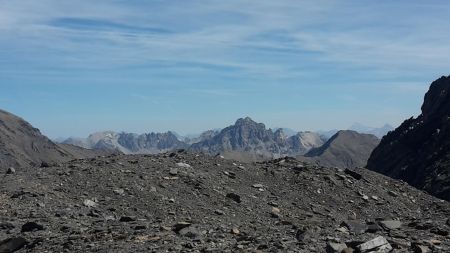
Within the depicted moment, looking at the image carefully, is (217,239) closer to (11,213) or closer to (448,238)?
(448,238)

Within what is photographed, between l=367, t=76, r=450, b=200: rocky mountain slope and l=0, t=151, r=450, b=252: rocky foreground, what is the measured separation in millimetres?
81993

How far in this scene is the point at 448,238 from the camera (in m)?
17.1

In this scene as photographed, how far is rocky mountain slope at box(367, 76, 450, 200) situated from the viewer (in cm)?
12588

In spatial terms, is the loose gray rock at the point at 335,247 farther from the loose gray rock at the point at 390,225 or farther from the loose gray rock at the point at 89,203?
the loose gray rock at the point at 89,203

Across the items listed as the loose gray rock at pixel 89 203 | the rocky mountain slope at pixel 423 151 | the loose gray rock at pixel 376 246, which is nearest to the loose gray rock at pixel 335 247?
the loose gray rock at pixel 376 246

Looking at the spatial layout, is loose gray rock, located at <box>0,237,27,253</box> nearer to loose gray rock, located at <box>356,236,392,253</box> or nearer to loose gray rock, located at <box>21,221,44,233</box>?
loose gray rock, located at <box>21,221,44,233</box>

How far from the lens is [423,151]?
156m

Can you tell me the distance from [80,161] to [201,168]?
8.09 meters

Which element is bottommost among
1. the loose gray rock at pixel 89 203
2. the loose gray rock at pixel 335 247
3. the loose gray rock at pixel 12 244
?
the loose gray rock at pixel 12 244

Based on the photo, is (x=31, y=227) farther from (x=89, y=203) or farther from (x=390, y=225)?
(x=390, y=225)

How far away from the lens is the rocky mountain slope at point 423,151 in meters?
126

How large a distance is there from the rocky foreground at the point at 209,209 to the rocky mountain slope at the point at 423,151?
269ft

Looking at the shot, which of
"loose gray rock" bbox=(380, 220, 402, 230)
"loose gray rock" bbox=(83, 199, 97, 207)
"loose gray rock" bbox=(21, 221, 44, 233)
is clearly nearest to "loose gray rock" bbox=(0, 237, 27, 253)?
"loose gray rock" bbox=(21, 221, 44, 233)

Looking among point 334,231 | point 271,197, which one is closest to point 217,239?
point 334,231
